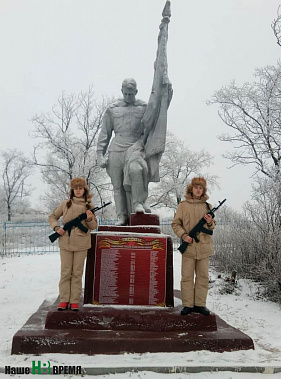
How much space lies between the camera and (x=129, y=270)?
155 inches

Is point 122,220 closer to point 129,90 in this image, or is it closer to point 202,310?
point 202,310

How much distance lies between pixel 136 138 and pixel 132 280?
224cm

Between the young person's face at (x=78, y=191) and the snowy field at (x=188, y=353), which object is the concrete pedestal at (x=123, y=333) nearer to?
the snowy field at (x=188, y=353)

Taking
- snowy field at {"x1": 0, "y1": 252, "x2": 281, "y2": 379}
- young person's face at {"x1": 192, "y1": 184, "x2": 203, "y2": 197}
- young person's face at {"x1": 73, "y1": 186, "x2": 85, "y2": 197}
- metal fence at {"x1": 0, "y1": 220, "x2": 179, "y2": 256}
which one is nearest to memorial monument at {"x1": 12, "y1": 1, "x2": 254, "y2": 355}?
snowy field at {"x1": 0, "y1": 252, "x2": 281, "y2": 379}

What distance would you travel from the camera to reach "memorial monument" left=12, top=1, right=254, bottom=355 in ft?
11.0

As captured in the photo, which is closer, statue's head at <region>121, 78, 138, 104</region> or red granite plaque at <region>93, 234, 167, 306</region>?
red granite plaque at <region>93, 234, 167, 306</region>

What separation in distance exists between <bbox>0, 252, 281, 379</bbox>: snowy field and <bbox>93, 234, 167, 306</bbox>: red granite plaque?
764 millimetres

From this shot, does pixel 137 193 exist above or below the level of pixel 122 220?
above

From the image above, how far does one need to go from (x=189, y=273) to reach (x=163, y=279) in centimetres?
40

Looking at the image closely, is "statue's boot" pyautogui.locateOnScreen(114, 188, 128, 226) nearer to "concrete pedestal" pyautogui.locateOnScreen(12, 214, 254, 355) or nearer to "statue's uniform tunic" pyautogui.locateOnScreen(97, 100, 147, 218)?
"statue's uniform tunic" pyautogui.locateOnScreen(97, 100, 147, 218)

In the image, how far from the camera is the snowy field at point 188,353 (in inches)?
118

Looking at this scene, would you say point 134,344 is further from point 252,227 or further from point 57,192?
point 57,192

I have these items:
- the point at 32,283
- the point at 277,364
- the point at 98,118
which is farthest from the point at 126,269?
the point at 98,118

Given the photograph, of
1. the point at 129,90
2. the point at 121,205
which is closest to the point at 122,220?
the point at 121,205
